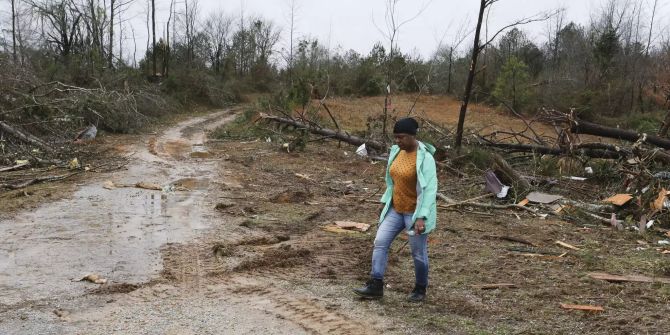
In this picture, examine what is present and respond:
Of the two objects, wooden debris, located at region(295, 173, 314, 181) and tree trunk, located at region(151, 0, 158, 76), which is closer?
wooden debris, located at region(295, 173, 314, 181)

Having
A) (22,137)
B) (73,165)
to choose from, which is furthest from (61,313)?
(22,137)

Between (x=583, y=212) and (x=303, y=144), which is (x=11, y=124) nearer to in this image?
(x=303, y=144)

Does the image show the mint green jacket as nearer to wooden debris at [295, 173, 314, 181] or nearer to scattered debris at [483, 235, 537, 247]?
scattered debris at [483, 235, 537, 247]

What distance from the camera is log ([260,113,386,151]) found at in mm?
14586

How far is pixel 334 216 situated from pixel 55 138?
8.95 metres

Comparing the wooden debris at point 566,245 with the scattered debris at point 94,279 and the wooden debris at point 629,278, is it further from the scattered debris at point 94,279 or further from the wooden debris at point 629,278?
the scattered debris at point 94,279

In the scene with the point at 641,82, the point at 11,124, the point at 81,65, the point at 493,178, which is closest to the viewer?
the point at 493,178

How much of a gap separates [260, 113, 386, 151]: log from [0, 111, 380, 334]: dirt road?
6717 mm

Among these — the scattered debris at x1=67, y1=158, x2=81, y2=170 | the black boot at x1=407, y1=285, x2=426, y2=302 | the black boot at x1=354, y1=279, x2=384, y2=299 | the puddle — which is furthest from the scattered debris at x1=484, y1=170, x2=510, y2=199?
the scattered debris at x1=67, y1=158, x2=81, y2=170

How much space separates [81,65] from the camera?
22359 mm

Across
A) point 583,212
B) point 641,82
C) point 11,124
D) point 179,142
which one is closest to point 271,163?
point 179,142

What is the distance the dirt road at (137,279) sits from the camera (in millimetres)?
4055

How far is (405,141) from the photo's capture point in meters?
4.32

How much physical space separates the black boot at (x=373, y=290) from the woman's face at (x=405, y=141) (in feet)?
3.77
